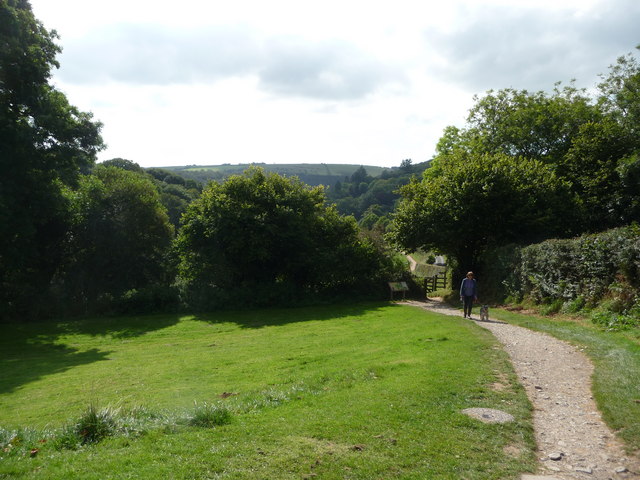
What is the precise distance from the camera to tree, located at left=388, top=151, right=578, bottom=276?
92.0 feet

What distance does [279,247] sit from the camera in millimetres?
32375

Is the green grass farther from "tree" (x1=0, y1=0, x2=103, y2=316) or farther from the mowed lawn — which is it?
"tree" (x1=0, y1=0, x2=103, y2=316)

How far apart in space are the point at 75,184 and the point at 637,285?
27451 millimetres

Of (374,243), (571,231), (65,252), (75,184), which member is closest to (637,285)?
(571,231)

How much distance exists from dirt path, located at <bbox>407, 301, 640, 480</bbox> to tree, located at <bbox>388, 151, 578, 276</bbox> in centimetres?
1575

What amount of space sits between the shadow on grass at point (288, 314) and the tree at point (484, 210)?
5.70m

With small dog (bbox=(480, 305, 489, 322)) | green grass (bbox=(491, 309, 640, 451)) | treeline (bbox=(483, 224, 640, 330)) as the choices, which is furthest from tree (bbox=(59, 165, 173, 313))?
green grass (bbox=(491, 309, 640, 451))

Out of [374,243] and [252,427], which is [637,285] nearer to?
[252,427]

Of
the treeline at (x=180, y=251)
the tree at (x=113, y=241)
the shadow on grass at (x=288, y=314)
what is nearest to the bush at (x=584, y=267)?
the shadow on grass at (x=288, y=314)

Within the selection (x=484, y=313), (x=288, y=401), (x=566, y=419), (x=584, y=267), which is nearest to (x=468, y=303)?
(x=484, y=313)

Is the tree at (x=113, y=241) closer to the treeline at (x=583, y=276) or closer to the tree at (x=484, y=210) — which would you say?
the tree at (x=484, y=210)

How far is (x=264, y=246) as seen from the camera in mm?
30891

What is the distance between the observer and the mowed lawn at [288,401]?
19.1 ft

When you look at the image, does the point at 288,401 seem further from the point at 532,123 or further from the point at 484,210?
the point at 532,123
